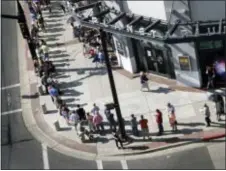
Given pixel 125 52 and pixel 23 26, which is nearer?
pixel 125 52

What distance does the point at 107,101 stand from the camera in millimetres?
32875

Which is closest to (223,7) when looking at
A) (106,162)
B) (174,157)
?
(174,157)

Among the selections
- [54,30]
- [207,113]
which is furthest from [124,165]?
[54,30]

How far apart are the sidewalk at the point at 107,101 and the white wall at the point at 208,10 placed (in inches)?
194

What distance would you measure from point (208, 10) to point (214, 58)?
3513mm

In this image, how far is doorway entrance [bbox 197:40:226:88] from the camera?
30.1m

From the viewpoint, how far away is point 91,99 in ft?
109

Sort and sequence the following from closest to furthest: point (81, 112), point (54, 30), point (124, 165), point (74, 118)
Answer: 1. point (124, 165)
2. point (74, 118)
3. point (81, 112)
4. point (54, 30)

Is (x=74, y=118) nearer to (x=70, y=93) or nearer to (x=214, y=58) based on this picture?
(x=70, y=93)

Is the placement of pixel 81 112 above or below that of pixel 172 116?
above

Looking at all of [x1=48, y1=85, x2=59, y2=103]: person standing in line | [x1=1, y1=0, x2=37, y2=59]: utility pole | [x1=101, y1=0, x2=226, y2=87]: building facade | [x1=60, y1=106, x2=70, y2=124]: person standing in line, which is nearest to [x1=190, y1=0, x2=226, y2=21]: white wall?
[x1=101, y1=0, x2=226, y2=87]: building facade

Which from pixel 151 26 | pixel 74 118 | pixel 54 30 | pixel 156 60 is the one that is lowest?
pixel 74 118

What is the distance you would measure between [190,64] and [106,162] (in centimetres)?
768

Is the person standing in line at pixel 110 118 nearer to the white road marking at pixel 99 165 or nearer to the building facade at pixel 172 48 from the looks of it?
Answer: the white road marking at pixel 99 165
